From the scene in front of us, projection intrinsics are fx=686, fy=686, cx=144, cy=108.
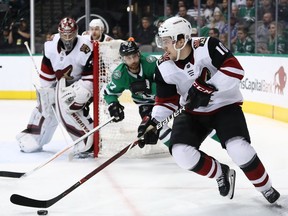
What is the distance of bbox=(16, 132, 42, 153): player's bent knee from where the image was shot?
4.86 meters

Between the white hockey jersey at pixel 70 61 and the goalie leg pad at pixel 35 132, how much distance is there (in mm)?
360

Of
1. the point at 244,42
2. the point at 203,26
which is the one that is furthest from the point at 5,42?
the point at 244,42

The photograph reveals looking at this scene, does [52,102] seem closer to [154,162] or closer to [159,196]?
[154,162]

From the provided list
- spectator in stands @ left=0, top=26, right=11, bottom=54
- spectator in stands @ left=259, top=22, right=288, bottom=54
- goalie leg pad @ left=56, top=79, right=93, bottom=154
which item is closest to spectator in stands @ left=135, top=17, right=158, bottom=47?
spectator in stands @ left=0, top=26, right=11, bottom=54

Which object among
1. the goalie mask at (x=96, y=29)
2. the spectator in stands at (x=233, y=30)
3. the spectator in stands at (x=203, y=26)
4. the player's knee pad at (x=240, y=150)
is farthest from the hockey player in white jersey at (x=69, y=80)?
the spectator in stands at (x=203, y=26)

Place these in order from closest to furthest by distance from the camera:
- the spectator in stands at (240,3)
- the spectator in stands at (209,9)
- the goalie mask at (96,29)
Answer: the goalie mask at (96,29), the spectator in stands at (240,3), the spectator in stands at (209,9)

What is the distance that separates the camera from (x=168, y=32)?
319 cm

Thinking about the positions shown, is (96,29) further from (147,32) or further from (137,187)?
(137,187)

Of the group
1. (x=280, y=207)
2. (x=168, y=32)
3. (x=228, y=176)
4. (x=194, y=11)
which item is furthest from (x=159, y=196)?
(x=194, y=11)

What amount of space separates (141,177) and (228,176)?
0.80 m

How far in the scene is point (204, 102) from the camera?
3.11 metres

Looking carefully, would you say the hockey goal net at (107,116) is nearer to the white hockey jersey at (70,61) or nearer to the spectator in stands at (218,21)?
the white hockey jersey at (70,61)

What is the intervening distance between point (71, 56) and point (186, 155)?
162 cm

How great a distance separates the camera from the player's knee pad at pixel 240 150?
3074 mm
